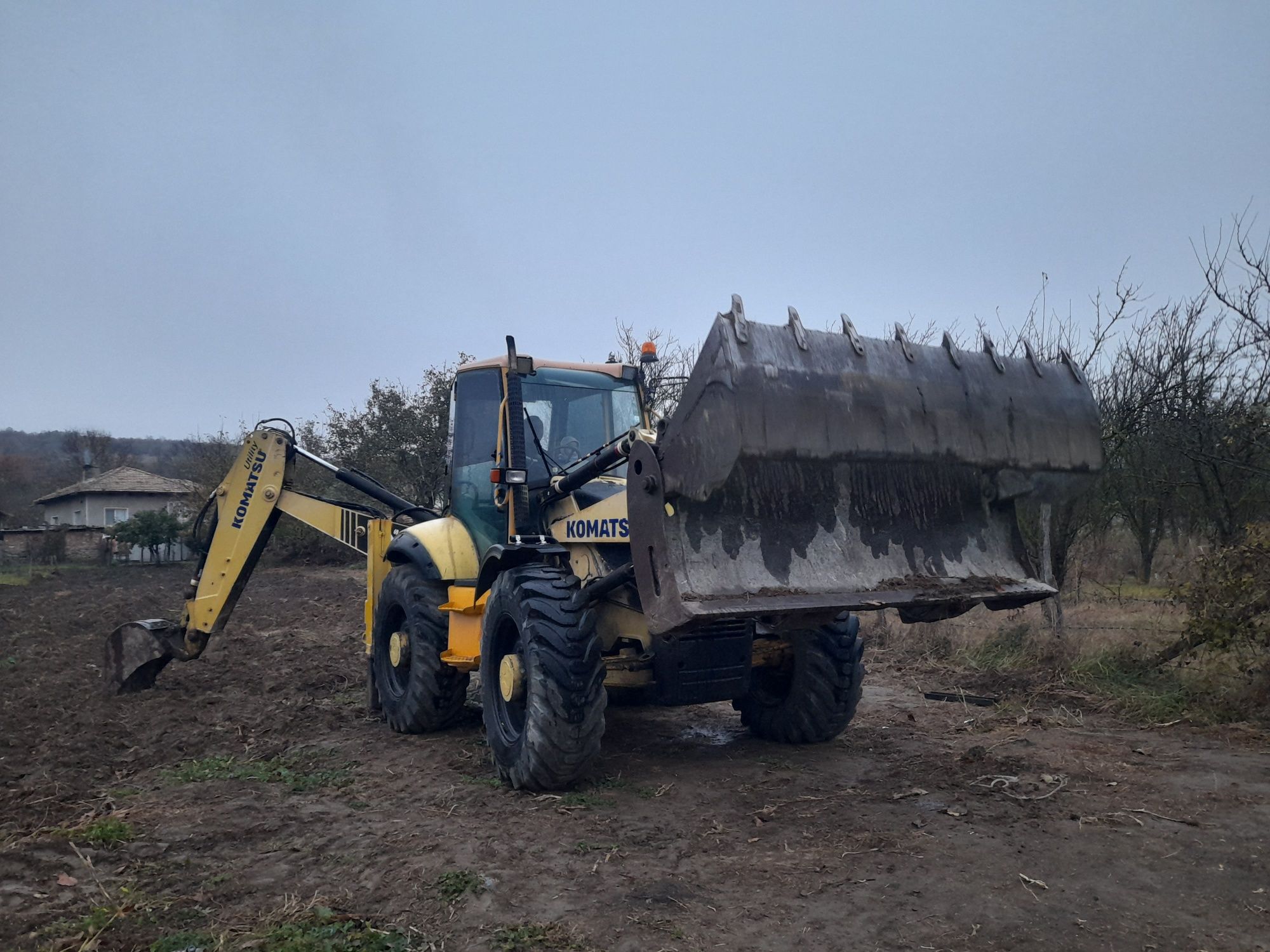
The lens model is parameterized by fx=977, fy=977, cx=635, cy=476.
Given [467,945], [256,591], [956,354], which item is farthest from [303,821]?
[256,591]

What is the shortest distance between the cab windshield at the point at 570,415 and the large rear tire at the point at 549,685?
3.80 ft

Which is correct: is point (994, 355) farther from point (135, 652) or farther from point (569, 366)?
point (135, 652)

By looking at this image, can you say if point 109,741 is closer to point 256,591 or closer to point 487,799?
point 487,799

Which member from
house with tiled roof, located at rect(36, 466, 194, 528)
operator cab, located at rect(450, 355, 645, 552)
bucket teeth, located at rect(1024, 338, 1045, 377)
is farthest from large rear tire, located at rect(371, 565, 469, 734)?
house with tiled roof, located at rect(36, 466, 194, 528)

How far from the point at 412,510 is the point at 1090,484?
5.86 metres

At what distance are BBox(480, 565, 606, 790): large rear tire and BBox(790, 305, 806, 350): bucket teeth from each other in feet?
6.51

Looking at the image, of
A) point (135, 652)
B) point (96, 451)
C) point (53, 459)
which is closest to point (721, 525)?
point (135, 652)

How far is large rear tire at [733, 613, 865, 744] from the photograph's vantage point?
22.0ft

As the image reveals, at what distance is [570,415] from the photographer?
7.33m

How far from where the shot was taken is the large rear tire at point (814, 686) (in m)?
6.71

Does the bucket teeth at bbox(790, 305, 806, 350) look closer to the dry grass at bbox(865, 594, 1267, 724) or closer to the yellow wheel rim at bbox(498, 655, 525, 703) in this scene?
the yellow wheel rim at bbox(498, 655, 525, 703)

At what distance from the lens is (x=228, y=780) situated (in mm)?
6305

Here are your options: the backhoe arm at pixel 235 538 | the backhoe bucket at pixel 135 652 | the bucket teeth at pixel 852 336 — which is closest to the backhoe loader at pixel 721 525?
the bucket teeth at pixel 852 336

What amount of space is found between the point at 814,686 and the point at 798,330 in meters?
2.74
